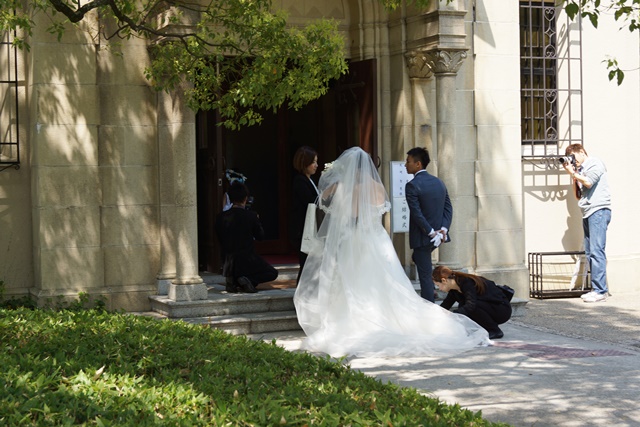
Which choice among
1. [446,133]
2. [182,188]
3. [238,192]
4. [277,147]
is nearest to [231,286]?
[238,192]

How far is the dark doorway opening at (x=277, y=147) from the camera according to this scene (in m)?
13.8

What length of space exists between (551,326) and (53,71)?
6.31m

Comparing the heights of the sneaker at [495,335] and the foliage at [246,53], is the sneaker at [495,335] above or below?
below

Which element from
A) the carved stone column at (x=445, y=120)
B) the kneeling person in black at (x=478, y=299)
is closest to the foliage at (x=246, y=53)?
the kneeling person in black at (x=478, y=299)

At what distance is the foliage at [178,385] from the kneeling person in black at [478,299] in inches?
142

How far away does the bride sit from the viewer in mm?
10852

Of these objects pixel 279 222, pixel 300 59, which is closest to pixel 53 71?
pixel 300 59

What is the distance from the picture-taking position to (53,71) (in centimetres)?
1209

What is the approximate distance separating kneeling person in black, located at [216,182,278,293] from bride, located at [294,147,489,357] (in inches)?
42.0

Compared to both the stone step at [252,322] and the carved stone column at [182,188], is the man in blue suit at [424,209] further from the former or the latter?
the carved stone column at [182,188]

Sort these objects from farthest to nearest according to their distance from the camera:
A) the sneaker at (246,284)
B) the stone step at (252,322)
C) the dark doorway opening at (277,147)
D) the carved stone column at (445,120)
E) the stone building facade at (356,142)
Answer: the dark doorway opening at (277,147) < the carved stone column at (445,120) < the sneaker at (246,284) < the stone building facade at (356,142) < the stone step at (252,322)

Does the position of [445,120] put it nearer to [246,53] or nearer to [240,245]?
[240,245]

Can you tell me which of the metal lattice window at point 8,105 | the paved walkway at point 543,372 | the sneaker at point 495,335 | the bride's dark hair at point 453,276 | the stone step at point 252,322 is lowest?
the paved walkway at point 543,372

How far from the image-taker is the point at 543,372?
9.58 metres
